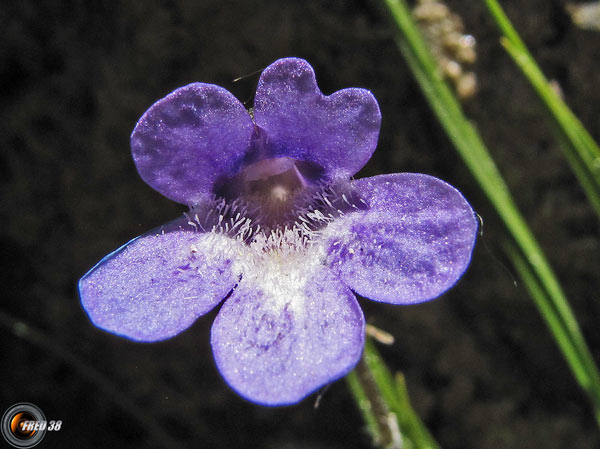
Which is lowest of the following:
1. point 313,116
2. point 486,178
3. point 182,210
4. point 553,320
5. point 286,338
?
point 553,320

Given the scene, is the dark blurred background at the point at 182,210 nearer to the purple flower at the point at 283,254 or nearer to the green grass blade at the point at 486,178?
the green grass blade at the point at 486,178

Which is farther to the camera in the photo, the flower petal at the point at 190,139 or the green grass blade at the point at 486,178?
the green grass blade at the point at 486,178

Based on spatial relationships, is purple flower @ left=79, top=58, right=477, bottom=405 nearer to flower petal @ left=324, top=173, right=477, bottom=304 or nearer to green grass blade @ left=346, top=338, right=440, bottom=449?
flower petal @ left=324, top=173, right=477, bottom=304

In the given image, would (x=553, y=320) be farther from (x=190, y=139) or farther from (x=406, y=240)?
(x=190, y=139)

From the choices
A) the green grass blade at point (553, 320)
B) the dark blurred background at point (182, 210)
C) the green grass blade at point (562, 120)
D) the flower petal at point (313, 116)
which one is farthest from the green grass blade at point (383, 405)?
the green grass blade at point (562, 120)

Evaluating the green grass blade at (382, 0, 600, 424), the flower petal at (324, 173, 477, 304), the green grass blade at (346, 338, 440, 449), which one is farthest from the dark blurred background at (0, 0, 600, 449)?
the flower petal at (324, 173, 477, 304)

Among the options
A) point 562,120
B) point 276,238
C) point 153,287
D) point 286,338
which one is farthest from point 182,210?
point 562,120

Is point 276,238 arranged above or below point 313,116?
below
